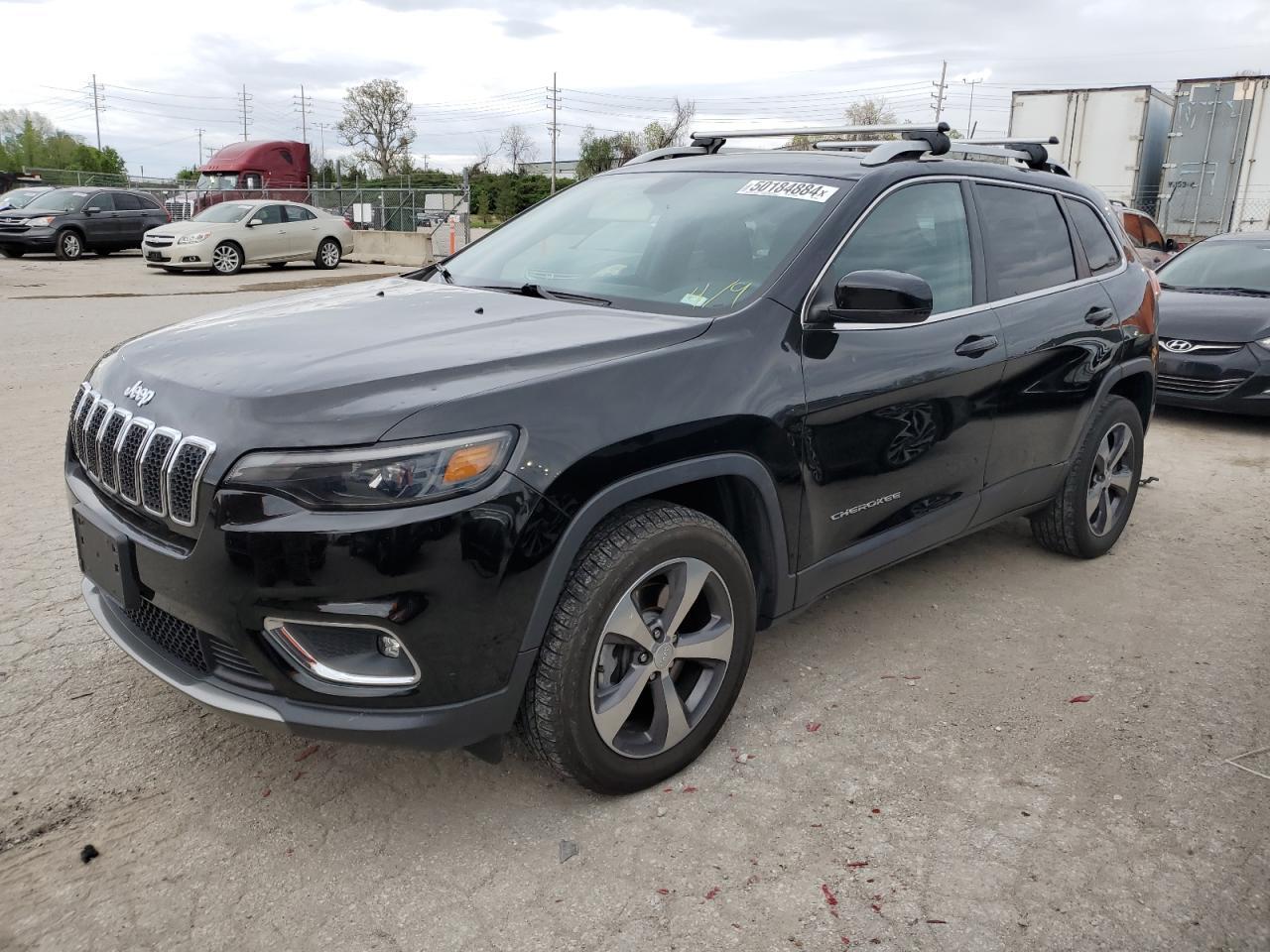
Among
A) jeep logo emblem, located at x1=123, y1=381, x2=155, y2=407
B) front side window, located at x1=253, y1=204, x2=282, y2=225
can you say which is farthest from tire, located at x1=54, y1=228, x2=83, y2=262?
jeep logo emblem, located at x1=123, y1=381, x2=155, y2=407

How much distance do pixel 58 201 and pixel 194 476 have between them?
76.4 feet

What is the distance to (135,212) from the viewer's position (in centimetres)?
2264

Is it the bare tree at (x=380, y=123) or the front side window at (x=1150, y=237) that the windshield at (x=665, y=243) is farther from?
the bare tree at (x=380, y=123)

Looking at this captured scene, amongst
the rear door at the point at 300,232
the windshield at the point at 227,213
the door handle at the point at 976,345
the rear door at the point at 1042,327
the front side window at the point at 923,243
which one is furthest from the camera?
the rear door at the point at 300,232

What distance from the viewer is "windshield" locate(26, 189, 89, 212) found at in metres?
21.8

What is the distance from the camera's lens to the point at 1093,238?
4695mm

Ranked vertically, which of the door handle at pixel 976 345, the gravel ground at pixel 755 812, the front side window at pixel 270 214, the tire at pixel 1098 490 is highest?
the front side window at pixel 270 214

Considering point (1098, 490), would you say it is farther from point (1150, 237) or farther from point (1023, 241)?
point (1150, 237)

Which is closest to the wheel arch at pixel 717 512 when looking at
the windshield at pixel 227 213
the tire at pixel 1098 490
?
the tire at pixel 1098 490

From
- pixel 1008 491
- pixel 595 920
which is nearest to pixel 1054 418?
pixel 1008 491

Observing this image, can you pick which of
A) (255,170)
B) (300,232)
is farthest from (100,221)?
(255,170)

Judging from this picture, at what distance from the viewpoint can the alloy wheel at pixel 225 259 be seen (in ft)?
64.0

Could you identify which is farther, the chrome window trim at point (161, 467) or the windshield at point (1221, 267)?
the windshield at point (1221, 267)

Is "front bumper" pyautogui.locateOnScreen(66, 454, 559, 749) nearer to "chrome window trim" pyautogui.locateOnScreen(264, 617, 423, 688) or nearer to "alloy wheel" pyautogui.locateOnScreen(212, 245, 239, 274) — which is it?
"chrome window trim" pyautogui.locateOnScreen(264, 617, 423, 688)
